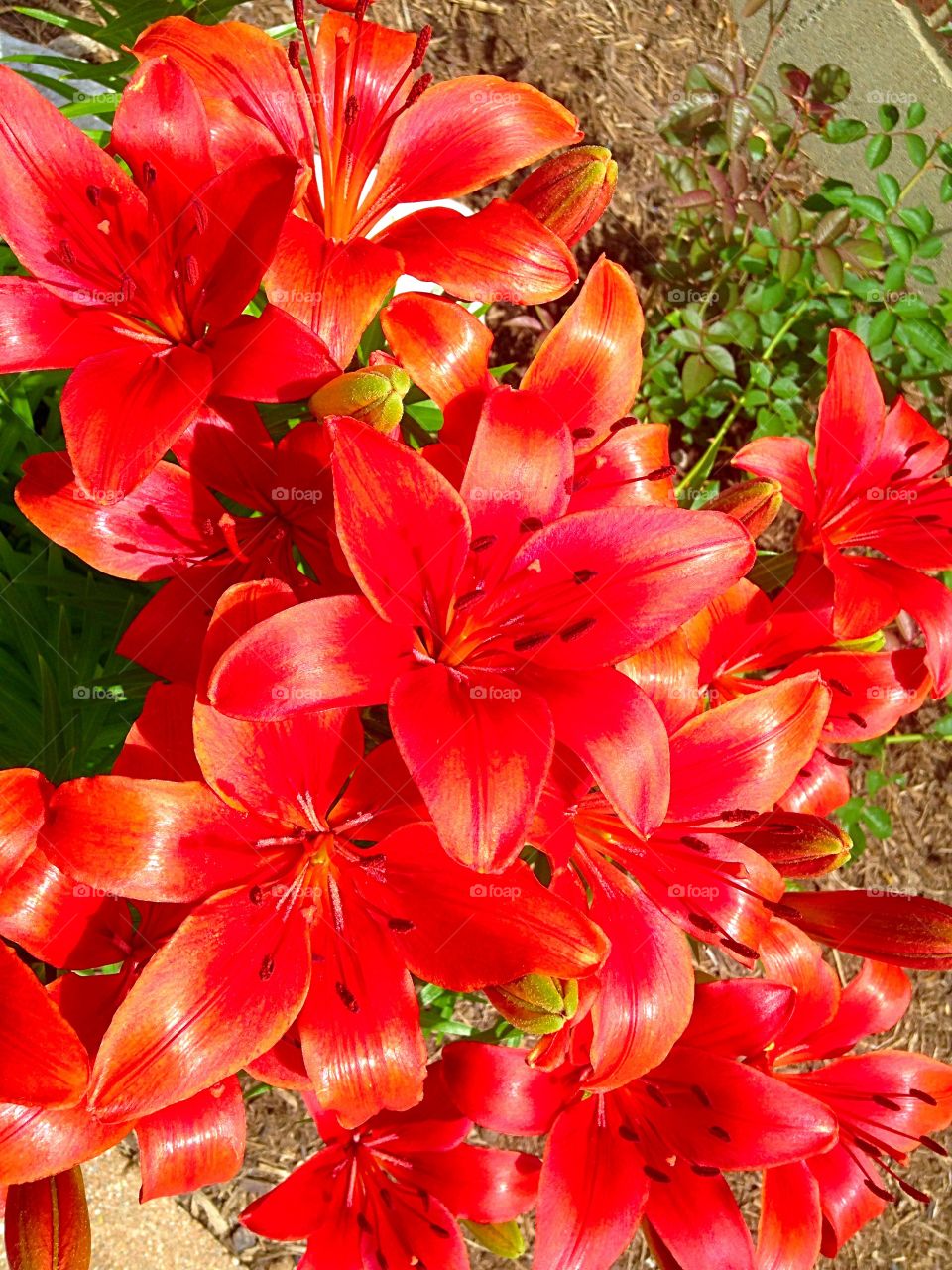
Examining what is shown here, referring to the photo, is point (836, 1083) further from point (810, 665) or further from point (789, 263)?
point (789, 263)

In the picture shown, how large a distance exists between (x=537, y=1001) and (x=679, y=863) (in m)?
0.23

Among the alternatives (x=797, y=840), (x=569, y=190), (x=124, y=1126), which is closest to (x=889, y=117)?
(x=569, y=190)

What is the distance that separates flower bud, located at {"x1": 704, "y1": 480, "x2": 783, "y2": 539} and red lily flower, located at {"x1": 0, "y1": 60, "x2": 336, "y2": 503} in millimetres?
504

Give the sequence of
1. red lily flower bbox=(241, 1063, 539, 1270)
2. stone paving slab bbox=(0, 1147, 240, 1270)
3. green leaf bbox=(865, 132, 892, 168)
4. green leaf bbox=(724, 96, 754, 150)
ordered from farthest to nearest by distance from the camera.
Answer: green leaf bbox=(724, 96, 754, 150) → green leaf bbox=(865, 132, 892, 168) → stone paving slab bbox=(0, 1147, 240, 1270) → red lily flower bbox=(241, 1063, 539, 1270)

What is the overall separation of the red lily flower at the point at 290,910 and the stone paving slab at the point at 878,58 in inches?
106

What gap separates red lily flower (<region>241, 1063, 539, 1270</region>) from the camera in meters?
1.16

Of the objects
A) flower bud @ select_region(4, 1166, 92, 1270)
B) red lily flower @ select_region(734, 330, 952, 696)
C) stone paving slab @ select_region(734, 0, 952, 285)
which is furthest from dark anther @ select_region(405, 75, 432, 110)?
stone paving slab @ select_region(734, 0, 952, 285)

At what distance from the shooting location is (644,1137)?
1177 mm

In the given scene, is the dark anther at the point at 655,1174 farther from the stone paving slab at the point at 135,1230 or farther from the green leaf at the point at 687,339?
the green leaf at the point at 687,339

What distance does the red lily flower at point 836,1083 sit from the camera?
46.4 inches

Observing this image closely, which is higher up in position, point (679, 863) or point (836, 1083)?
point (679, 863)

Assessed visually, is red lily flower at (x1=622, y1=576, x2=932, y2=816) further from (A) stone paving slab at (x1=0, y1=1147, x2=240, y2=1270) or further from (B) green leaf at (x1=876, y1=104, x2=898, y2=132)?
(A) stone paving slab at (x1=0, y1=1147, x2=240, y2=1270)

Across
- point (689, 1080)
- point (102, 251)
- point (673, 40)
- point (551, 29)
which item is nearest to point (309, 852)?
point (689, 1080)

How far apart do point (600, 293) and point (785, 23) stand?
241 centimetres
